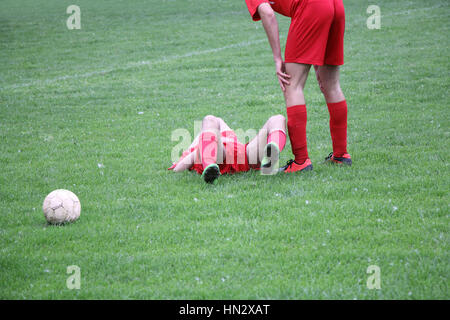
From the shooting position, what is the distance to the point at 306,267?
374cm

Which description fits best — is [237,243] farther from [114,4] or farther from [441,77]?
[114,4]

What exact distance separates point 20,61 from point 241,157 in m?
13.6

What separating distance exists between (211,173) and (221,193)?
0.27 metres

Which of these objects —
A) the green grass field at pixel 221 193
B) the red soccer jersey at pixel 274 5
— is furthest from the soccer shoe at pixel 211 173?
the red soccer jersey at pixel 274 5

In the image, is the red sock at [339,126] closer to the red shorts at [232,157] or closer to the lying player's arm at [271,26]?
the lying player's arm at [271,26]

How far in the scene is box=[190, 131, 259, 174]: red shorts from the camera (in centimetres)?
589

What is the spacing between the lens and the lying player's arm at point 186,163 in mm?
6254

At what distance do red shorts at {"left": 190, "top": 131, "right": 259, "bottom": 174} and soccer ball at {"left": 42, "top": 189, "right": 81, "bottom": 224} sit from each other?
5.88ft

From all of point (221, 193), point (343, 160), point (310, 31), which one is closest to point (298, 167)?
point (343, 160)

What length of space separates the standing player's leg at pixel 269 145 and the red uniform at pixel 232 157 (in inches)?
3.1

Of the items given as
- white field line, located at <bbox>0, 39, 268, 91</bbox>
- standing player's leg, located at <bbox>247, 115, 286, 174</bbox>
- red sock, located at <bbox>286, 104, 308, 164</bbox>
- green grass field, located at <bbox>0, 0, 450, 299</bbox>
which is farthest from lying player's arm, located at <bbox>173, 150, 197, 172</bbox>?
white field line, located at <bbox>0, 39, 268, 91</bbox>

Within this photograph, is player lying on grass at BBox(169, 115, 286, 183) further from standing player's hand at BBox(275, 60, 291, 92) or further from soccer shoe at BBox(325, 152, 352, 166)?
soccer shoe at BBox(325, 152, 352, 166)

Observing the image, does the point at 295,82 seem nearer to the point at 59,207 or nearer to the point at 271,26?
the point at 271,26

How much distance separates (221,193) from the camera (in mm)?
5402
